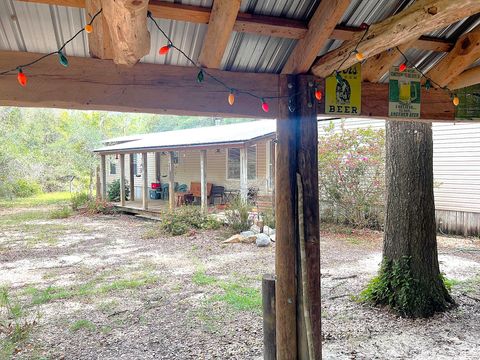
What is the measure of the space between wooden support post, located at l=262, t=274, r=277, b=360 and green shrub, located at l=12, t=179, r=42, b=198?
961 inches

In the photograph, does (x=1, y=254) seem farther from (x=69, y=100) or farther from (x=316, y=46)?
(x=316, y=46)

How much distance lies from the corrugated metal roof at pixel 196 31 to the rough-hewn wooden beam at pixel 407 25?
0.25 metres

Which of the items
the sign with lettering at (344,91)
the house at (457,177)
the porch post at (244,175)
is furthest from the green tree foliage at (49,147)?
the sign with lettering at (344,91)

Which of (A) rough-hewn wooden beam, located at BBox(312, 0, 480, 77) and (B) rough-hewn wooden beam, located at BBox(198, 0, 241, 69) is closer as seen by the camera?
(A) rough-hewn wooden beam, located at BBox(312, 0, 480, 77)

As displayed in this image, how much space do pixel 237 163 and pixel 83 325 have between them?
11120mm

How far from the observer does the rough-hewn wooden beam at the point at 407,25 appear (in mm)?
1687

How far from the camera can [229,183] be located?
49.2ft

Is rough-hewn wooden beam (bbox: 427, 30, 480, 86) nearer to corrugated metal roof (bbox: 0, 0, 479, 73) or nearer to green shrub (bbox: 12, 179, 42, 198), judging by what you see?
corrugated metal roof (bbox: 0, 0, 479, 73)

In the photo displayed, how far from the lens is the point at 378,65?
2791mm

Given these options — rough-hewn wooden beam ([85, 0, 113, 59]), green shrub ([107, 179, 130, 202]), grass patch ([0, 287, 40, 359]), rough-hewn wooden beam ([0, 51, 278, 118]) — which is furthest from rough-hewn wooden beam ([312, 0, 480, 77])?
green shrub ([107, 179, 130, 202])

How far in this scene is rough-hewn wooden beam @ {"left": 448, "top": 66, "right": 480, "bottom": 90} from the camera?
3.03 m

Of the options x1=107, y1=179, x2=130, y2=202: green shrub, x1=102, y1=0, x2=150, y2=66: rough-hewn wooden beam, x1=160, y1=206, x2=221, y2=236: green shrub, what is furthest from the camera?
x1=107, y1=179, x2=130, y2=202: green shrub

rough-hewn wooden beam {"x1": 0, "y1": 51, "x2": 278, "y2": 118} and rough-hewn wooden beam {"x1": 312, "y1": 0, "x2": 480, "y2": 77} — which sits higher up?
rough-hewn wooden beam {"x1": 312, "y1": 0, "x2": 480, "y2": 77}

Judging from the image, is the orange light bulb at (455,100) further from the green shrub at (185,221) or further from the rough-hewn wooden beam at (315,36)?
the green shrub at (185,221)
